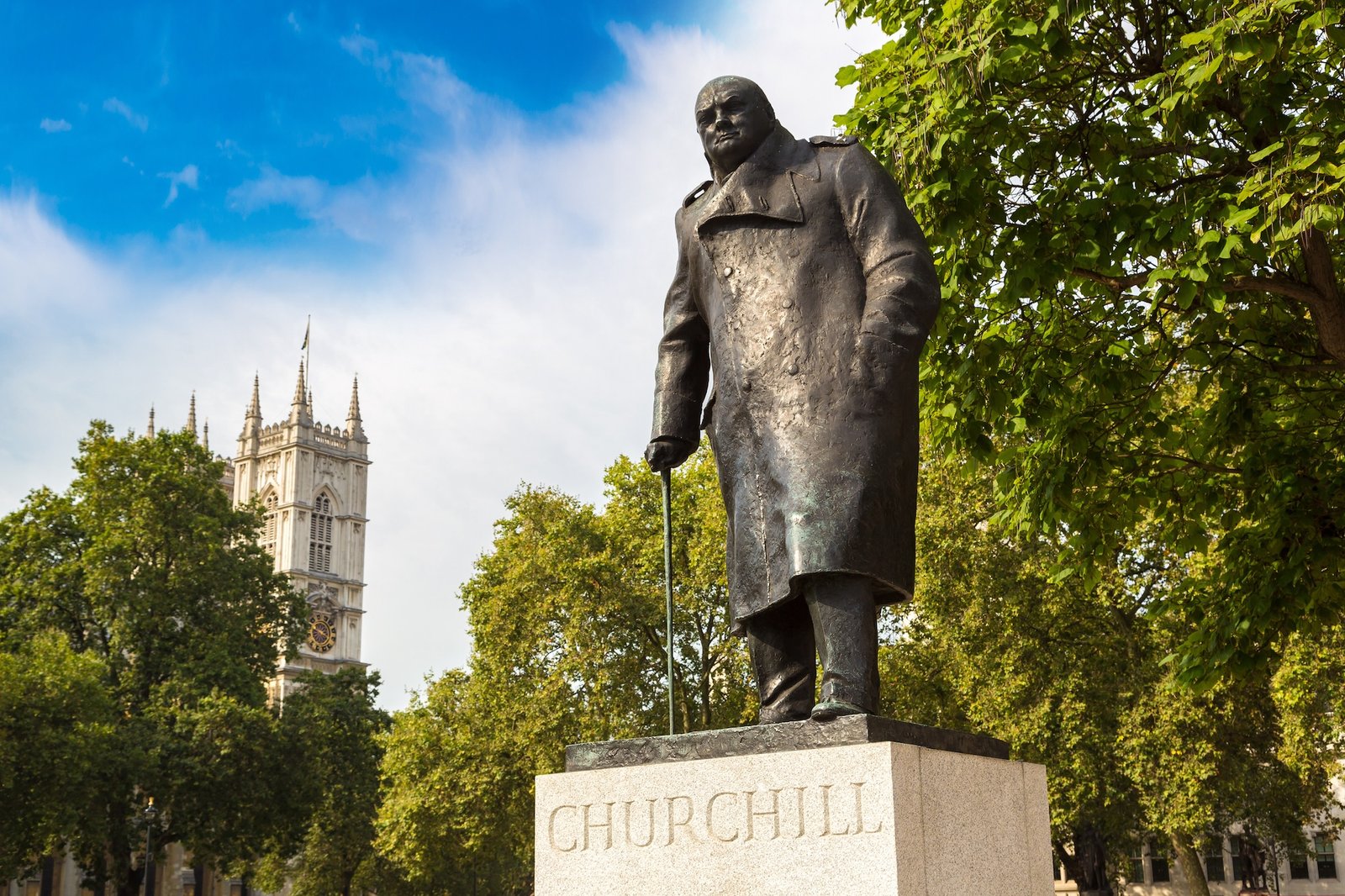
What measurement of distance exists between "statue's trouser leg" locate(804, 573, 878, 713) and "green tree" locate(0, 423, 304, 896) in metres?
33.9

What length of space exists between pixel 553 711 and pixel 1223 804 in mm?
13789

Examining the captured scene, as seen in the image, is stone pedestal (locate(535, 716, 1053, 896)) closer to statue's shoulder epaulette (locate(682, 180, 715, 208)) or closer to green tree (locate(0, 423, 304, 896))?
statue's shoulder epaulette (locate(682, 180, 715, 208))

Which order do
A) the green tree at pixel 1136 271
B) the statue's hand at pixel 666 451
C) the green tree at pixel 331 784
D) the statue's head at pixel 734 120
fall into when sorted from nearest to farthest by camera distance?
the statue's head at pixel 734 120 < the statue's hand at pixel 666 451 < the green tree at pixel 1136 271 < the green tree at pixel 331 784

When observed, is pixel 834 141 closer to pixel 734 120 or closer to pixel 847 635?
pixel 734 120

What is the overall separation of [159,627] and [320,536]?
83300 mm

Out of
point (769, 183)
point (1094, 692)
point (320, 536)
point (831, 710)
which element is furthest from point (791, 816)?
point (320, 536)

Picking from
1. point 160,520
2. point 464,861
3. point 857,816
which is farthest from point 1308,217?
point 160,520

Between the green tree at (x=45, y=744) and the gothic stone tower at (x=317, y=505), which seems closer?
the green tree at (x=45, y=744)

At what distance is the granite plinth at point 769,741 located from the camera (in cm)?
480

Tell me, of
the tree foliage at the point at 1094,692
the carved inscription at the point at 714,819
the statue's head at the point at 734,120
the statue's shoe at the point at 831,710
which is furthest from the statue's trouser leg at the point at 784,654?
the tree foliage at the point at 1094,692

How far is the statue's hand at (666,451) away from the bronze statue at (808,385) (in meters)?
0.04

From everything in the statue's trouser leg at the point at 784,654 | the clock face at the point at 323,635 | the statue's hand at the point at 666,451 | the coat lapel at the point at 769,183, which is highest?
the clock face at the point at 323,635

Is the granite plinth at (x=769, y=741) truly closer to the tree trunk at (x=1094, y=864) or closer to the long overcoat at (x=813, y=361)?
the long overcoat at (x=813, y=361)

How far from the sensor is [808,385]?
17.8 ft
